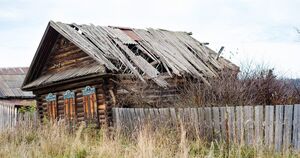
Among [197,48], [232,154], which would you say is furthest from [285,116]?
[197,48]

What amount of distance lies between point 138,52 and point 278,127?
8729 millimetres

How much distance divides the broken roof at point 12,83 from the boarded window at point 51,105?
14.0 metres

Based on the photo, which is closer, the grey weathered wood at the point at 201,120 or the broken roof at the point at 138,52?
the grey weathered wood at the point at 201,120

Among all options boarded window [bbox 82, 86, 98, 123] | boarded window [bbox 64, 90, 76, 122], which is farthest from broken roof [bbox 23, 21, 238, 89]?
boarded window [bbox 64, 90, 76, 122]

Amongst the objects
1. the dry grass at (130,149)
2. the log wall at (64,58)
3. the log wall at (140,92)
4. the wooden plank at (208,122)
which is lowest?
the dry grass at (130,149)

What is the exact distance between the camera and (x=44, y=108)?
63.0ft

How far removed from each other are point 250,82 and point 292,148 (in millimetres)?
5287

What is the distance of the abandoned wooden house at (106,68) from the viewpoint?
1498 cm

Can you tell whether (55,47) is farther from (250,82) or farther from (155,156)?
(155,156)

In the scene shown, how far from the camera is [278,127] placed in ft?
29.5

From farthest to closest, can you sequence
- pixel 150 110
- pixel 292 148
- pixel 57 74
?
pixel 57 74 < pixel 150 110 < pixel 292 148

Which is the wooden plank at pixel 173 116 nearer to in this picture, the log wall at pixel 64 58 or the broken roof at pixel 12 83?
the log wall at pixel 64 58

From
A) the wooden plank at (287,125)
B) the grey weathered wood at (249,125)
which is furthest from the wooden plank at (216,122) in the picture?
the wooden plank at (287,125)

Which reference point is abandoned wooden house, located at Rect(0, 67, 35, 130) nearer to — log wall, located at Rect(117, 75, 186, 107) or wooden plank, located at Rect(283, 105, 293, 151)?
log wall, located at Rect(117, 75, 186, 107)
